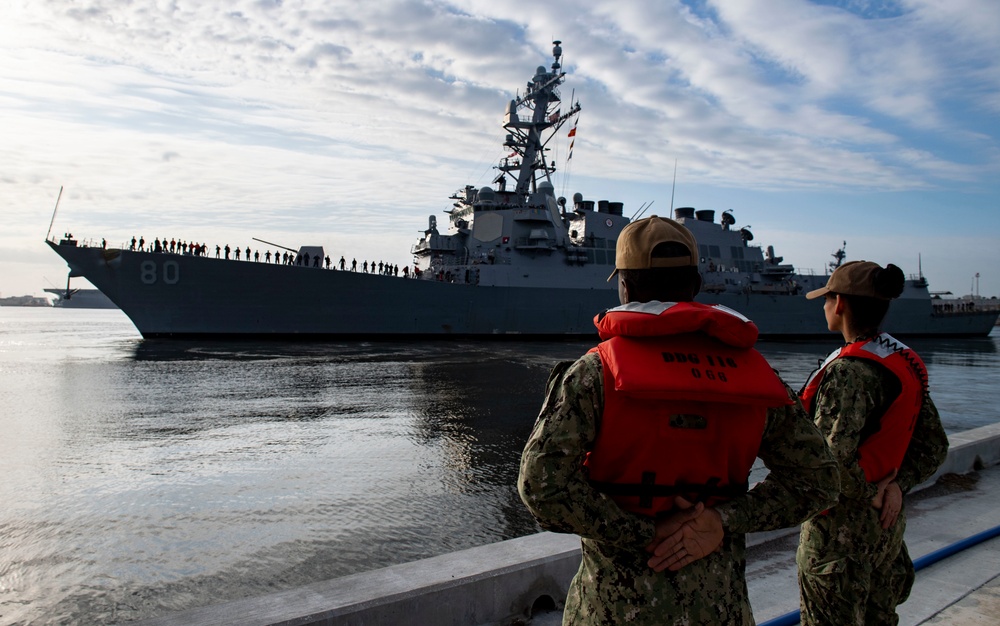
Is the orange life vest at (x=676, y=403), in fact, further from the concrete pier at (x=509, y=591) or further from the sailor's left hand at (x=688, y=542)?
the concrete pier at (x=509, y=591)

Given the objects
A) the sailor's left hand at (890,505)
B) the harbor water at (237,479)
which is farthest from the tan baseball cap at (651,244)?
the harbor water at (237,479)

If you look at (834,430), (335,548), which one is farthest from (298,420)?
A: (834,430)

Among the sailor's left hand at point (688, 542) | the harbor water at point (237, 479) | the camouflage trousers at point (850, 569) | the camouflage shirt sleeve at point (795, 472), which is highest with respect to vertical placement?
the camouflage shirt sleeve at point (795, 472)

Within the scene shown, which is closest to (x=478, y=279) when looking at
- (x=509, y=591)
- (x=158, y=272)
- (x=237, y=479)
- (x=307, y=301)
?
(x=307, y=301)

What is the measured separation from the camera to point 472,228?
25172 millimetres

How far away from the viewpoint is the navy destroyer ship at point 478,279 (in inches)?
835

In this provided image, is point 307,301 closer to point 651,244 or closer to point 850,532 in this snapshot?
point 850,532

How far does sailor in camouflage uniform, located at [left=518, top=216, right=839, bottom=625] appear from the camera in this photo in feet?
3.90

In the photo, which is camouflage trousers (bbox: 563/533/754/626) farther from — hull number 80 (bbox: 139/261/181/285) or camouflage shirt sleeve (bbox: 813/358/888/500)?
hull number 80 (bbox: 139/261/181/285)

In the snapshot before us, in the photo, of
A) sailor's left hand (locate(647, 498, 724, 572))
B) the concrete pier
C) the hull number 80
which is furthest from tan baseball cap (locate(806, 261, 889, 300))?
the hull number 80

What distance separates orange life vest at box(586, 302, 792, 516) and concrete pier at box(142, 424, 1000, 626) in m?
1.16

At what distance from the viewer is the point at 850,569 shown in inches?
72.4

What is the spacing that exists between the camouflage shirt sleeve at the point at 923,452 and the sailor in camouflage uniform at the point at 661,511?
88 centimetres

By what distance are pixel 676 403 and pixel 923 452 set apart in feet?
4.23
